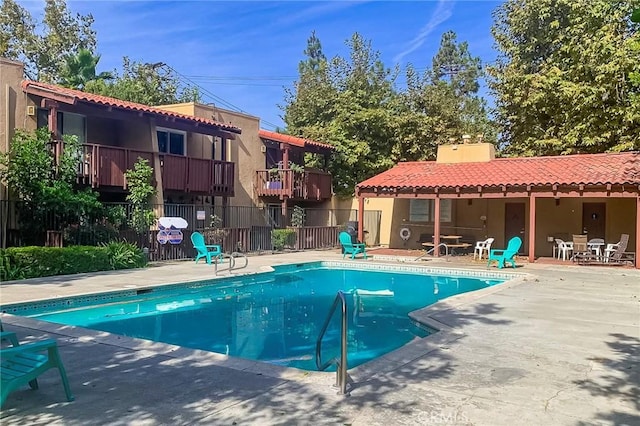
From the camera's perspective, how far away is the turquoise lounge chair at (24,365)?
13.2ft

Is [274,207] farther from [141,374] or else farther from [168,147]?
[141,374]

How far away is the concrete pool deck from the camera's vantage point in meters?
4.35

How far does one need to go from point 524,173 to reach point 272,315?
13.6 metres

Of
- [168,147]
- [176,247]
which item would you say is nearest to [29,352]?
[176,247]

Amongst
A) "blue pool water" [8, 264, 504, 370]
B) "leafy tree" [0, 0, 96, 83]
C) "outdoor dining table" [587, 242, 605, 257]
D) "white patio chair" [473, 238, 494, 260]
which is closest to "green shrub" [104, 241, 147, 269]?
"blue pool water" [8, 264, 504, 370]

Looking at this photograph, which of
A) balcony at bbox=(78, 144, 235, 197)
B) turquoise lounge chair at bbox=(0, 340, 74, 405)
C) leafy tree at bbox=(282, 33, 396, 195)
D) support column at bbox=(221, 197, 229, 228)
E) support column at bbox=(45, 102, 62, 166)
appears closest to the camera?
turquoise lounge chair at bbox=(0, 340, 74, 405)

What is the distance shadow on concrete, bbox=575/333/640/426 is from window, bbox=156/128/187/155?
18.7m

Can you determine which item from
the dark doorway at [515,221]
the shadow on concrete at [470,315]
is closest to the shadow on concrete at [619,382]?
the shadow on concrete at [470,315]

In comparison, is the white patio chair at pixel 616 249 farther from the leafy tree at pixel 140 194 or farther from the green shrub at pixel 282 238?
the leafy tree at pixel 140 194

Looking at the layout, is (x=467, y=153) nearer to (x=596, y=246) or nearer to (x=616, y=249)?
(x=596, y=246)

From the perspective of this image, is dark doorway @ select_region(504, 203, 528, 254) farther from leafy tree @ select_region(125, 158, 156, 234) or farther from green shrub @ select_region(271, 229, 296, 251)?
leafy tree @ select_region(125, 158, 156, 234)

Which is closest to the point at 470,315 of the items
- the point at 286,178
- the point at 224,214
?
the point at 224,214

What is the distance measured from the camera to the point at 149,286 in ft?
39.5

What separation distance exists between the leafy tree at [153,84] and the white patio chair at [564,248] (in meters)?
26.7
